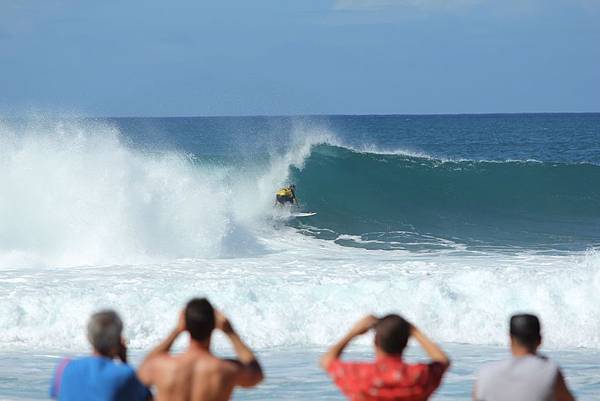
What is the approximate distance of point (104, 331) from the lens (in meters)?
3.61

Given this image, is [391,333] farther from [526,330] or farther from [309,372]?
[309,372]

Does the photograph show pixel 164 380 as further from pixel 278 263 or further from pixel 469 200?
pixel 469 200

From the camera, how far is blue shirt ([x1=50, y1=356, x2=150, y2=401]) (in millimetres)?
3598

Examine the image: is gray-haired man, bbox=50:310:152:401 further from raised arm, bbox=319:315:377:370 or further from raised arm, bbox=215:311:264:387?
raised arm, bbox=319:315:377:370

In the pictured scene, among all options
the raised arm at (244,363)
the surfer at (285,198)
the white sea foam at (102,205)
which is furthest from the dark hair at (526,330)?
the surfer at (285,198)

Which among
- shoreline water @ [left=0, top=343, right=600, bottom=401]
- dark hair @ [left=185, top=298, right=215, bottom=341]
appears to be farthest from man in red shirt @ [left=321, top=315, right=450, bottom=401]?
shoreline water @ [left=0, top=343, right=600, bottom=401]

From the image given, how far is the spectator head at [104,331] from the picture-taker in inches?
142

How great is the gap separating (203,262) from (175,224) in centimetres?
280

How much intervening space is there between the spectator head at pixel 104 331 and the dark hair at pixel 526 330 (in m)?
1.45

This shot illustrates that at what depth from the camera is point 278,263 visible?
50.4 ft

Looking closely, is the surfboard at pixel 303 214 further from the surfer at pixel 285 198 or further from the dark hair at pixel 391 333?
the dark hair at pixel 391 333

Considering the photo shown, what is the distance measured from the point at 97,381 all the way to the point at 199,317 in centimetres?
42

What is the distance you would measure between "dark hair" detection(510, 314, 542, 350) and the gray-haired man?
1406 millimetres

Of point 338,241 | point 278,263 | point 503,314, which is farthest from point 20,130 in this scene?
point 503,314
